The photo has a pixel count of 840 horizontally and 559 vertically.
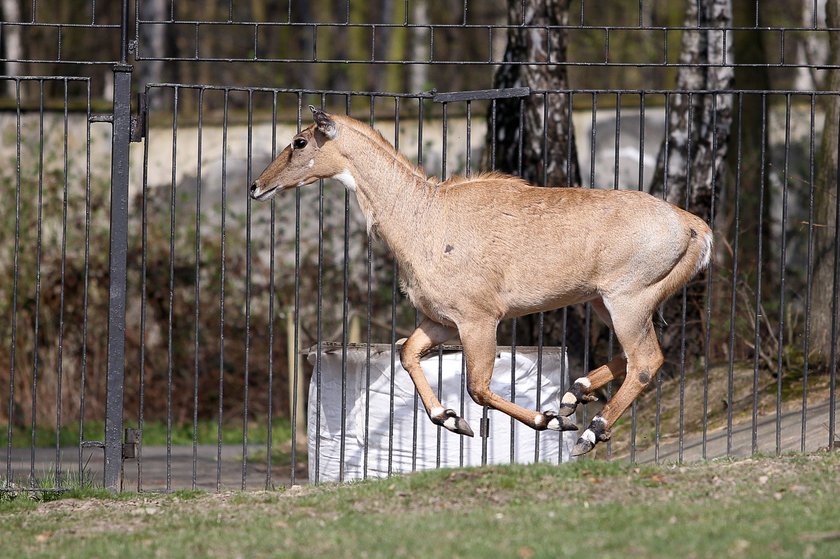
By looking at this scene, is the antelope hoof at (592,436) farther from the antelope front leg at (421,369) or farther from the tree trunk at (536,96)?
the tree trunk at (536,96)

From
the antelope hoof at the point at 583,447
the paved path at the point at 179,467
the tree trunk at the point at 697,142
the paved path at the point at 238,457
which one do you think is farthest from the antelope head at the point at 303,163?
the tree trunk at the point at 697,142

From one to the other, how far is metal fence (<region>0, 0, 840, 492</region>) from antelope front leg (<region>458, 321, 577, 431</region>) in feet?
2.10

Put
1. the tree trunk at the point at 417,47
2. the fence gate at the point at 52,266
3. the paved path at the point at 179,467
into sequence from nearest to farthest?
the paved path at the point at 179,467 → the fence gate at the point at 52,266 → the tree trunk at the point at 417,47

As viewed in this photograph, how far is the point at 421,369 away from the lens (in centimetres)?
741

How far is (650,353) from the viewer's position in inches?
293

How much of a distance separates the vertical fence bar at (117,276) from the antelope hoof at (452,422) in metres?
2.14

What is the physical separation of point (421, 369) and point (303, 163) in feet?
4.78

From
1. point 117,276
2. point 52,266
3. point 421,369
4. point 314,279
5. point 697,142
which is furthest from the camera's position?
point 314,279

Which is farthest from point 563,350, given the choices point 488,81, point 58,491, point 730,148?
point 488,81

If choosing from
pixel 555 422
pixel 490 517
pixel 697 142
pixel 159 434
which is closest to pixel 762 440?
pixel 555 422

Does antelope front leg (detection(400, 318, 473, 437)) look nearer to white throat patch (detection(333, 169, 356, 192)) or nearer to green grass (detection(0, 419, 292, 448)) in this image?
white throat patch (detection(333, 169, 356, 192))

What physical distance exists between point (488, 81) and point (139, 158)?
52.2 ft

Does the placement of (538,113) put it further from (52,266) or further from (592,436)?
(52,266)

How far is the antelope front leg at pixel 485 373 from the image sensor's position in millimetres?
7203
